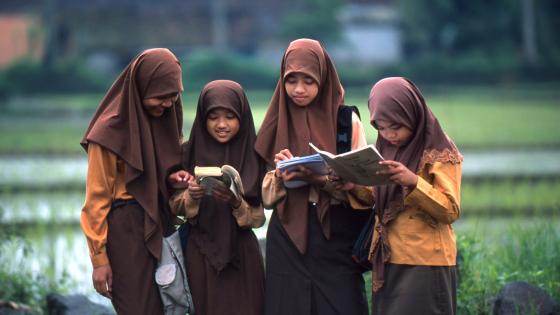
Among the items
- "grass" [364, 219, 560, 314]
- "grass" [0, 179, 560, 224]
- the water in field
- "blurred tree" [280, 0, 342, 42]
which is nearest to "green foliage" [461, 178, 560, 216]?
"grass" [0, 179, 560, 224]

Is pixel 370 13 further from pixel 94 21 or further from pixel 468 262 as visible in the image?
pixel 468 262

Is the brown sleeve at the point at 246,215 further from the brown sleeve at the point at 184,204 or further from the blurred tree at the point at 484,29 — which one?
the blurred tree at the point at 484,29

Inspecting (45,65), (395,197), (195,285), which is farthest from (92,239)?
(45,65)

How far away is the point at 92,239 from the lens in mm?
3816

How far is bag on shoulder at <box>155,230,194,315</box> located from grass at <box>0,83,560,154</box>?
11644 millimetres

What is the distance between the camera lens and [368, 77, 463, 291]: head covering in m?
3.65

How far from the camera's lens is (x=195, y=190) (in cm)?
384

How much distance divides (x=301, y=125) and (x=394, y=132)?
0.41 metres

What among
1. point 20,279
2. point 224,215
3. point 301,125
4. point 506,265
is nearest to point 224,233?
point 224,215

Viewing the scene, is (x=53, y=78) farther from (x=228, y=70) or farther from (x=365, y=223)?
(x=365, y=223)

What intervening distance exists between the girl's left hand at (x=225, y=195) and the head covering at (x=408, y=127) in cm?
57

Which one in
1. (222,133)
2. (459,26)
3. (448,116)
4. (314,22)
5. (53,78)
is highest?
(314,22)

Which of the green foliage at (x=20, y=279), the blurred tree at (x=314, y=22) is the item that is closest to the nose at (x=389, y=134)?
the green foliage at (x=20, y=279)

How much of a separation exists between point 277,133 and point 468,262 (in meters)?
1.59
